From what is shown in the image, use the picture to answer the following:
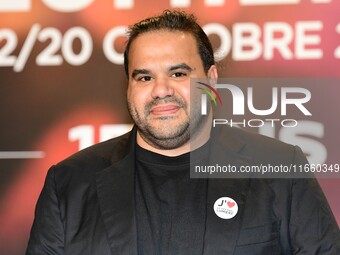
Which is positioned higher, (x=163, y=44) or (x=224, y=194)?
(x=163, y=44)

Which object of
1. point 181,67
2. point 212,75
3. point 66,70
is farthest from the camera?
point 66,70

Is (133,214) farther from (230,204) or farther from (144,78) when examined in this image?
(144,78)

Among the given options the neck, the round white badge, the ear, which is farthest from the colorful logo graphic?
the round white badge

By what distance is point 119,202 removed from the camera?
74.9 inches

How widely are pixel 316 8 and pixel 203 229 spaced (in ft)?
3.53

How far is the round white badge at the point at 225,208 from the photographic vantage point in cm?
185

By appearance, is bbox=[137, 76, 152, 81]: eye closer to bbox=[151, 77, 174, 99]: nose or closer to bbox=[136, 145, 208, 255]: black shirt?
bbox=[151, 77, 174, 99]: nose

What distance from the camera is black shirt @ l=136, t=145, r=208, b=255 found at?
6.05 ft

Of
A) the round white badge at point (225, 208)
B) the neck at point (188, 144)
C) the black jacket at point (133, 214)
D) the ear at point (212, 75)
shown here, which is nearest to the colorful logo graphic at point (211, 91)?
the ear at point (212, 75)

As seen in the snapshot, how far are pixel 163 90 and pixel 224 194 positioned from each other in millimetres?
385

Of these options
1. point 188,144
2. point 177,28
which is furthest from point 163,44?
point 188,144

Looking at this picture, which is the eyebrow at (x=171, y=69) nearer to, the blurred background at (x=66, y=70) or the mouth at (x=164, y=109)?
the mouth at (x=164, y=109)

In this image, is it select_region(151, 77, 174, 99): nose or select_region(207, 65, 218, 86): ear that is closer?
select_region(151, 77, 174, 99): nose

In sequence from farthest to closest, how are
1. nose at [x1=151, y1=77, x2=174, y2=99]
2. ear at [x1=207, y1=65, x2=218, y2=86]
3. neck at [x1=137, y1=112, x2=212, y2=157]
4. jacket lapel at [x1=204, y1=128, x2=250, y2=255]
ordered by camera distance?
ear at [x1=207, y1=65, x2=218, y2=86]
neck at [x1=137, y1=112, x2=212, y2=157]
nose at [x1=151, y1=77, x2=174, y2=99]
jacket lapel at [x1=204, y1=128, x2=250, y2=255]
